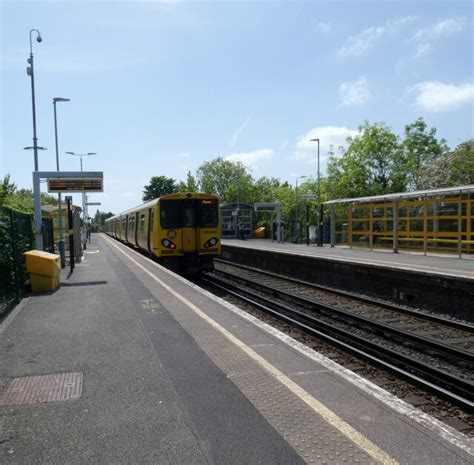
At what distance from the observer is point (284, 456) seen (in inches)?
131

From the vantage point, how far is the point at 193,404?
13.9 feet

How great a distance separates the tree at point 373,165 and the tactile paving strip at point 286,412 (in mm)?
36560

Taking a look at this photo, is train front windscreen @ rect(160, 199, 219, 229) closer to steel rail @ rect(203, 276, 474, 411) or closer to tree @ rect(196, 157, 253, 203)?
steel rail @ rect(203, 276, 474, 411)

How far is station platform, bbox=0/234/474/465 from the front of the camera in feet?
11.1

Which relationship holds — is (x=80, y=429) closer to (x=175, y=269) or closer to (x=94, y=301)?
(x=94, y=301)

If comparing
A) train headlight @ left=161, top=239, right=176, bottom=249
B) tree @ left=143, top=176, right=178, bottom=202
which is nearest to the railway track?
train headlight @ left=161, top=239, right=176, bottom=249

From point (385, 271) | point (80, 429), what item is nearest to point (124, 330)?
point (80, 429)

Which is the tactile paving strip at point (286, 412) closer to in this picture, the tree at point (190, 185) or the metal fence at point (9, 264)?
the metal fence at point (9, 264)

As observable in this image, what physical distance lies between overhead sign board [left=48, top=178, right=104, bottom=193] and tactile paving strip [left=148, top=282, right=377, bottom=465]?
11.6 metres

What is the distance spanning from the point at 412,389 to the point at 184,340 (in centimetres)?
306

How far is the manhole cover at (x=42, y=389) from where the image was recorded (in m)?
4.45

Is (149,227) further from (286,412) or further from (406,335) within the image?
(286,412)

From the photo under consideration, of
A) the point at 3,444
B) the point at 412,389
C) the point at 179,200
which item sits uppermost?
the point at 179,200

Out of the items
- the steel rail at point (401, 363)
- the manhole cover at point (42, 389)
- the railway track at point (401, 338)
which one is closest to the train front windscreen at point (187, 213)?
the railway track at point (401, 338)
